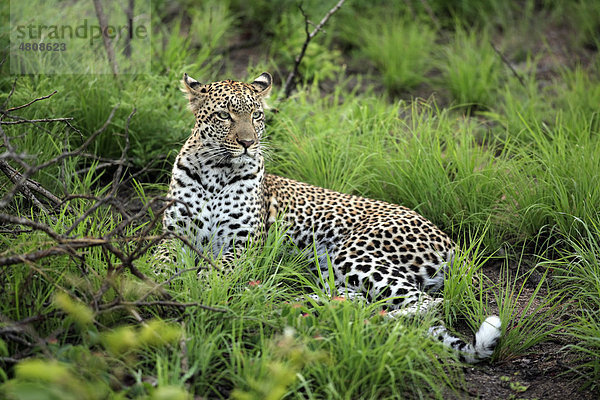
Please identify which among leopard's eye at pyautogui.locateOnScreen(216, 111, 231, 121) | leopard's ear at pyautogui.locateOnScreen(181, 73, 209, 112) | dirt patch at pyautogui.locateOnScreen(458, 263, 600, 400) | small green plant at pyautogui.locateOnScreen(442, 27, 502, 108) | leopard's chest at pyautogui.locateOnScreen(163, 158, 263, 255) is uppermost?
leopard's ear at pyautogui.locateOnScreen(181, 73, 209, 112)

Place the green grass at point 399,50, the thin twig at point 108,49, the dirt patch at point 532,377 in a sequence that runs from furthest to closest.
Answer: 1. the green grass at point 399,50
2. the thin twig at point 108,49
3. the dirt patch at point 532,377

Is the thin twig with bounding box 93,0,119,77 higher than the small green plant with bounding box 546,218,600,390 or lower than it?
higher

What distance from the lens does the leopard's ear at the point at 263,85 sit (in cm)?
555

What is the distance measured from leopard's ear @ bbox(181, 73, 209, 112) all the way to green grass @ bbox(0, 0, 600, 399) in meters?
0.85

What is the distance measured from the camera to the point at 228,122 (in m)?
5.16

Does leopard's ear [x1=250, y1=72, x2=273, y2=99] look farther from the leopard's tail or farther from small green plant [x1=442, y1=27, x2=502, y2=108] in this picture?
small green plant [x1=442, y1=27, x2=502, y2=108]

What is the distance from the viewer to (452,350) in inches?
164

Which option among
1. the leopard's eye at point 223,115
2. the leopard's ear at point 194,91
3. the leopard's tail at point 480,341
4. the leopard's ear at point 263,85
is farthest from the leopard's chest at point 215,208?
the leopard's tail at point 480,341

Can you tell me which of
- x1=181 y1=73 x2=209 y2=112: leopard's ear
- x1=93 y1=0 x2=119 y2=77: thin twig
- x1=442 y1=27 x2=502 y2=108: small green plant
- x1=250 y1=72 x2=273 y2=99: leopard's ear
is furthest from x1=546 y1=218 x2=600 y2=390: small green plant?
x1=93 y1=0 x2=119 y2=77: thin twig

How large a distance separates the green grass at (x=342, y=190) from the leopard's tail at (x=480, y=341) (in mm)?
113

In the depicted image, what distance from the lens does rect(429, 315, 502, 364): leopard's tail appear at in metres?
4.17

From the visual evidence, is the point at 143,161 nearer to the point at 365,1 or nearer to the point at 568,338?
the point at 568,338

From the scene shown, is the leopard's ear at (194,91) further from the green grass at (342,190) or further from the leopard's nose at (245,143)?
the green grass at (342,190)

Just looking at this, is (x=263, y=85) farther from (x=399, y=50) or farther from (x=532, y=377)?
(x=399, y=50)
